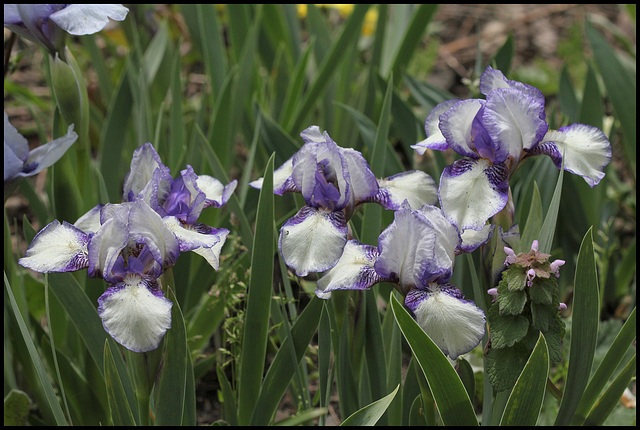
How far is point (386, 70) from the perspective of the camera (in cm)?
176

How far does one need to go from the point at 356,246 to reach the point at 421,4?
101cm

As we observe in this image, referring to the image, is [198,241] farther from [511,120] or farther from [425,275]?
[511,120]

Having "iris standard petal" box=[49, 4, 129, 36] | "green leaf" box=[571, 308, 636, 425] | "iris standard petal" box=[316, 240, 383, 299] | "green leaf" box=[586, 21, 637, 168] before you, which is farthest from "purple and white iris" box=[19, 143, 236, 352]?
"green leaf" box=[586, 21, 637, 168]

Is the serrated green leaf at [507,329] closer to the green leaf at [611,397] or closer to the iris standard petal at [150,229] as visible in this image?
the green leaf at [611,397]

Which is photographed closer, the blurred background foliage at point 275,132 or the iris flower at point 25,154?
the iris flower at point 25,154

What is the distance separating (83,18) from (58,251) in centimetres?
37

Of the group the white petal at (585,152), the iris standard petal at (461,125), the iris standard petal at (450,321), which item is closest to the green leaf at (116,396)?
the iris standard petal at (450,321)

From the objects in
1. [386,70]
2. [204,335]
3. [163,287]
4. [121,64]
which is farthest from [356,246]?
[121,64]

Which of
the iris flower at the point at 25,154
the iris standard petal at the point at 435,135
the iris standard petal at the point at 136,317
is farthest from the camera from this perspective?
the iris flower at the point at 25,154

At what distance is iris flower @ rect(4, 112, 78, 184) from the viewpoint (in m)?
0.87

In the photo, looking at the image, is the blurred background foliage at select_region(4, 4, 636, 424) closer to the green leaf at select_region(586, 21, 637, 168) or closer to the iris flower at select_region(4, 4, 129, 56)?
the green leaf at select_region(586, 21, 637, 168)

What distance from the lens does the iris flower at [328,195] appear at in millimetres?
690

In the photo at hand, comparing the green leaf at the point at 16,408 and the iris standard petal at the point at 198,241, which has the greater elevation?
the iris standard petal at the point at 198,241

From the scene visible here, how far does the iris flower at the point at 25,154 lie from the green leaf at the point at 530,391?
675 mm
